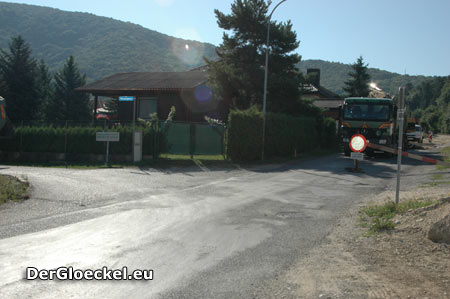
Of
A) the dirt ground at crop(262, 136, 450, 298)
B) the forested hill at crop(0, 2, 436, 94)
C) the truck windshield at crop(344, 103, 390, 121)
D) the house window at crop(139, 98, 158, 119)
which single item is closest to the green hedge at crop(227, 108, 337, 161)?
the truck windshield at crop(344, 103, 390, 121)

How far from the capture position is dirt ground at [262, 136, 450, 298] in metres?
4.59

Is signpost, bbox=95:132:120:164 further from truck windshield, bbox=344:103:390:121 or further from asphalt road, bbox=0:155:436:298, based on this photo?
truck windshield, bbox=344:103:390:121

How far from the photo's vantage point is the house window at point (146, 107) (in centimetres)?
3619

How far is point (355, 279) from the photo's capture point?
498 centimetres

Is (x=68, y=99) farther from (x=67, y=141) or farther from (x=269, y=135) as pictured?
(x=269, y=135)

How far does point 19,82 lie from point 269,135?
38.0 meters

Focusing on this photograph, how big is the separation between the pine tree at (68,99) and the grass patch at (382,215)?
56878 mm

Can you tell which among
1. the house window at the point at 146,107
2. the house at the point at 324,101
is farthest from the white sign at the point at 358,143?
the house window at the point at 146,107

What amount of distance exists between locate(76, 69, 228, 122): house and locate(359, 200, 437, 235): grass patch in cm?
2634

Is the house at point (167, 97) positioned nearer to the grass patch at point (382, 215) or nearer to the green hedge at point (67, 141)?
the green hedge at point (67, 141)

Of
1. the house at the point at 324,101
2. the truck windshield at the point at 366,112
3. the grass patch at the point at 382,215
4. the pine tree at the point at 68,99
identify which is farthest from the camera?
the pine tree at the point at 68,99

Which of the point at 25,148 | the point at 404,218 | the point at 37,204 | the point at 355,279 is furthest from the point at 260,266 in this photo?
the point at 25,148

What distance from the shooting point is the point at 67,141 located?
2373cm

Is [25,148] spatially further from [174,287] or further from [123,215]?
[174,287]
